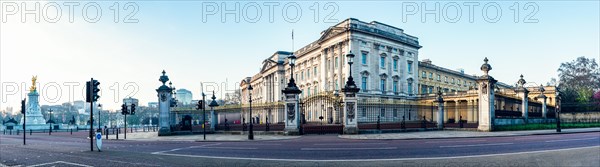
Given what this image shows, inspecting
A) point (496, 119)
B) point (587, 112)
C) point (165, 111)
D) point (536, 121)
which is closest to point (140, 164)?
point (165, 111)

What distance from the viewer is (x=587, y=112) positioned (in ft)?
177

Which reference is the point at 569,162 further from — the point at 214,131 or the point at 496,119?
the point at 214,131

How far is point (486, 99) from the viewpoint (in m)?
26.3

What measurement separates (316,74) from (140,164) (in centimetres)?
5666

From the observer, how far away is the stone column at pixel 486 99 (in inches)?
1030

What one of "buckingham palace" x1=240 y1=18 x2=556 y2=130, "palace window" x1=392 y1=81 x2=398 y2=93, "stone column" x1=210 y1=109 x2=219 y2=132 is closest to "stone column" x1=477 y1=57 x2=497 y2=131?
"buckingham palace" x1=240 y1=18 x2=556 y2=130

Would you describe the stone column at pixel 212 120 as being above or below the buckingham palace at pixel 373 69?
below

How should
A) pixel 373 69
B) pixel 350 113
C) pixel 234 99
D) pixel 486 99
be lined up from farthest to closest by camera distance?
pixel 234 99
pixel 373 69
pixel 486 99
pixel 350 113

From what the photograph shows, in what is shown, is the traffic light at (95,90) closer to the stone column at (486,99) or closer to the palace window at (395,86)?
the stone column at (486,99)

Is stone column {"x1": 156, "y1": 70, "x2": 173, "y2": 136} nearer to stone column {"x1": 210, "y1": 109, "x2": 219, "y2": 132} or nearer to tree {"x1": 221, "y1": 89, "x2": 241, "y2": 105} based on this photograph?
stone column {"x1": 210, "y1": 109, "x2": 219, "y2": 132}

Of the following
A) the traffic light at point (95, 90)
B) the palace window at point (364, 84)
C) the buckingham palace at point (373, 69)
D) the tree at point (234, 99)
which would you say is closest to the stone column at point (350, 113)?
the traffic light at point (95, 90)

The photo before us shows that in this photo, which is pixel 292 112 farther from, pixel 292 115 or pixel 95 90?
pixel 95 90

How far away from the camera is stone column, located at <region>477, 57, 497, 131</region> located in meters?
26.2

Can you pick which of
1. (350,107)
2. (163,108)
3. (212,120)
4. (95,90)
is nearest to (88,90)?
(95,90)
